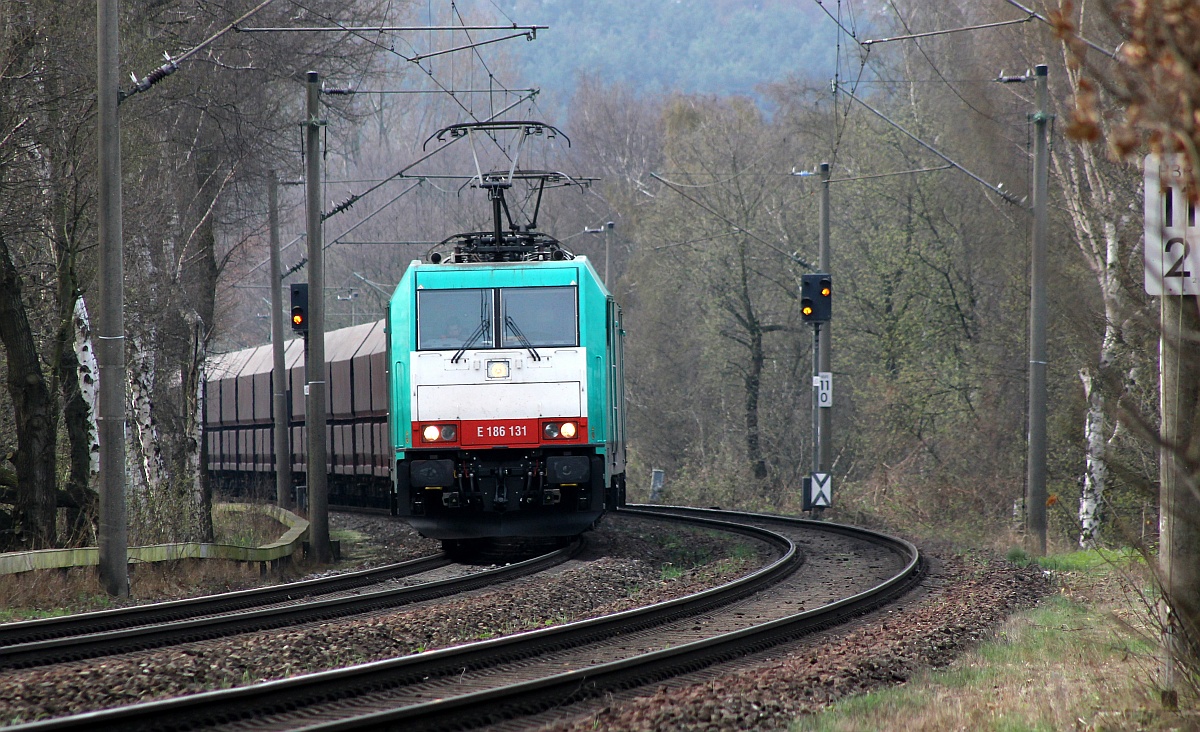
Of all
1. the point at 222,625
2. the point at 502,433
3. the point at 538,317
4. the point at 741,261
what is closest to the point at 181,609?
the point at 222,625

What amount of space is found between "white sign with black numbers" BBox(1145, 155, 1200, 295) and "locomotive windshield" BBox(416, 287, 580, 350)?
887 centimetres

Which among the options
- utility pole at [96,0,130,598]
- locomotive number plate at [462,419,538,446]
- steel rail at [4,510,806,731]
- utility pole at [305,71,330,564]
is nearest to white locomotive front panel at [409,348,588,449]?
locomotive number plate at [462,419,538,446]

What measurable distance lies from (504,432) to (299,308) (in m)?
6.51

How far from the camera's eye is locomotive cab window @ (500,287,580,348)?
14.4m

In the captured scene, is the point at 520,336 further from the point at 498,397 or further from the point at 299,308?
the point at 299,308

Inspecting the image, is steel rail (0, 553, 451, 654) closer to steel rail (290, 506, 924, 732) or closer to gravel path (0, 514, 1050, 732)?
gravel path (0, 514, 1050, 732)

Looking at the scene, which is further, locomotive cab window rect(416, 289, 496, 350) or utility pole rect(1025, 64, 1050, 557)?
utility pole rect(1025, 64, 1050, 557)

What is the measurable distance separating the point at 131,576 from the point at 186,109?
35.7 feet

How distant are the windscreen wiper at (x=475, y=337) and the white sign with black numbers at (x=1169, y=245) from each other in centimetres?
920

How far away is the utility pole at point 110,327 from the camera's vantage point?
40.7 feet

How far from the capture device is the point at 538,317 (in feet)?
47.4

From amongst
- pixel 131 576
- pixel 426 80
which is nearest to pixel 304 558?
pixel 131 576

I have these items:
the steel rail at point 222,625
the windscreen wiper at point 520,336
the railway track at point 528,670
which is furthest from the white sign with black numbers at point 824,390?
the steel rail at point 222,625

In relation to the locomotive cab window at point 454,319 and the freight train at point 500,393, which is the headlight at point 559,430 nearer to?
the freight train at point 500,393
